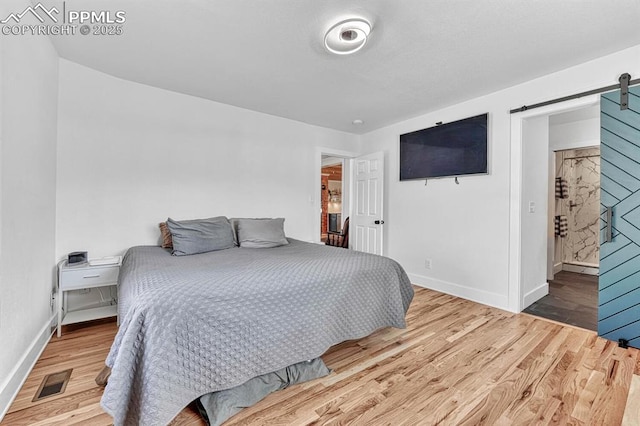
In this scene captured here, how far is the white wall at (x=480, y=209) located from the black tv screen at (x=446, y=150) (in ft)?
0.31

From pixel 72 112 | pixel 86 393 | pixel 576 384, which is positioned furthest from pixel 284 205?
pixel 576 384

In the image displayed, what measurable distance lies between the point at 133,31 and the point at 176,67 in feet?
1.70

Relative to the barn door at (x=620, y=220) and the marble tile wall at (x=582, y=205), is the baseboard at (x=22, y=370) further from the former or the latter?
the marble tile wall at (x=582, y=205)

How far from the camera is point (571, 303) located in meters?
3.18

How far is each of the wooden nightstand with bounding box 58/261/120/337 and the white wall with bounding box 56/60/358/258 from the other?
397mm

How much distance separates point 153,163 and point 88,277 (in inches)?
50.4

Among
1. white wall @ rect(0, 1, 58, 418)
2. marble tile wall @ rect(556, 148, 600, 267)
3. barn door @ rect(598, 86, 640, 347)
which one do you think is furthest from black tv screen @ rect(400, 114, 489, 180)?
white wall @ rect(0, 1, 58, 418)

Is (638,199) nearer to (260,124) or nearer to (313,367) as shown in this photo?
(313,367)

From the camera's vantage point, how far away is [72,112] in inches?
101

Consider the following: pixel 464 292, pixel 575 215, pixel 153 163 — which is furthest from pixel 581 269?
pixel 153 163

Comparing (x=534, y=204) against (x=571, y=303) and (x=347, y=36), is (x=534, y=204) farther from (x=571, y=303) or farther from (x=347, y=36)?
(x=347, y=36)

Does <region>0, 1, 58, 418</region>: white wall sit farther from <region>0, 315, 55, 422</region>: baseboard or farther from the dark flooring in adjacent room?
the dark flooring in adjacent room

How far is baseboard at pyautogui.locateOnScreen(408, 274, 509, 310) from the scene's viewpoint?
9.90 ft

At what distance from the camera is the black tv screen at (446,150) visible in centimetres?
319
